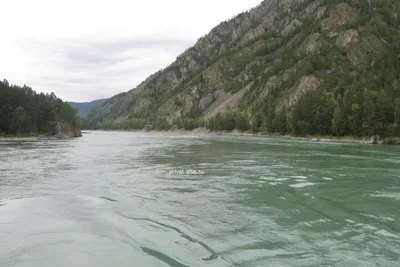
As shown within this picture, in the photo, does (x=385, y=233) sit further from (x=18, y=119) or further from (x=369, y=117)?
(x=18, y=119)

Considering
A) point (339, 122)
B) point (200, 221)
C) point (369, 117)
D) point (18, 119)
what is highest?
point (369, 117)

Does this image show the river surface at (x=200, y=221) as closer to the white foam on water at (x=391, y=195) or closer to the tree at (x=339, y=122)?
the white foam on water at (x=391, y=195)

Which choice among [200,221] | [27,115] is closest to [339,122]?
[200,221]

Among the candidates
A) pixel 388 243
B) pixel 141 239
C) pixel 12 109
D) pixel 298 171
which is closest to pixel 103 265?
pixel 141 239

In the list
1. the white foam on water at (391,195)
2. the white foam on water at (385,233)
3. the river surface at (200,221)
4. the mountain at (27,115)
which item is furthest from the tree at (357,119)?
the mountain at (27,115)

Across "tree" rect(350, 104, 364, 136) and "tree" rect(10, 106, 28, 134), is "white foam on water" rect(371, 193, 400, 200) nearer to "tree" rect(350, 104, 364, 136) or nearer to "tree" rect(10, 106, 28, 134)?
"tree" rect(350, 104, 364, 136)

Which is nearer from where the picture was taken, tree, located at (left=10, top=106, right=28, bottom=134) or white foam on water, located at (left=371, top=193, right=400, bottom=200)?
white foam on water, located at (left=371, top=193, right=400, bottom=200)

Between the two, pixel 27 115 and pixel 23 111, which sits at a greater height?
pixel 23 111

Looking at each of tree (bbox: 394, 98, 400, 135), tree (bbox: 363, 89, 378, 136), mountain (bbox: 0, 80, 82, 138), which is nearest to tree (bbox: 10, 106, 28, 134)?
mountain (bbox: 0, 80, 82, 138)
